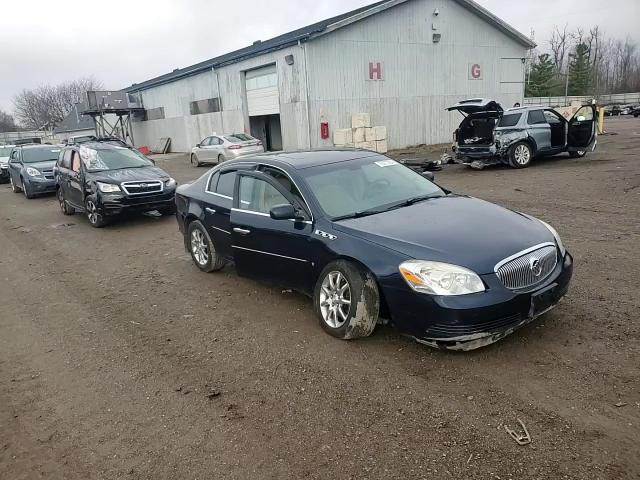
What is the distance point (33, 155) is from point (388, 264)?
1661 centimetres

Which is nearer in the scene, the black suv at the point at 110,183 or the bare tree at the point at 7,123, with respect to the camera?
Answer: the black suv at the point at 110,183

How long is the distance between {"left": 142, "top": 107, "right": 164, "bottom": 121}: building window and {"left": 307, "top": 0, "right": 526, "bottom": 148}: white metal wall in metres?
18.0

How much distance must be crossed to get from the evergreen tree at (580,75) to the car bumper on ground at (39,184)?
78.7 metres

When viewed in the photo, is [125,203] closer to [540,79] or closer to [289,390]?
[289,390]

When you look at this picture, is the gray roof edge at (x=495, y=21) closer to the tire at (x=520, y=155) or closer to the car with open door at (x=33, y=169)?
the tire at (x=520, y=155)

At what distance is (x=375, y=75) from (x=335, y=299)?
21006 millimetres

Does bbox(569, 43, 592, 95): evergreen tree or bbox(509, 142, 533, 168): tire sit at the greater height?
bbox(569, 43, 592, 95): evergreen tree

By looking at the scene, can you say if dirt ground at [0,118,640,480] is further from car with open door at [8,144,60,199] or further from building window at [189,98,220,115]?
building window at [189,98,220,115]

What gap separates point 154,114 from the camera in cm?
3697

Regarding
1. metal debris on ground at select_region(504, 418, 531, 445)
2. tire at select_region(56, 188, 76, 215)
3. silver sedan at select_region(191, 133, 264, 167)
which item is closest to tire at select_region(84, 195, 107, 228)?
tire at select_region(56, 188, 76, 215)

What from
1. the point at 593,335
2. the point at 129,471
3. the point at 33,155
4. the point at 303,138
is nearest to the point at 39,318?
the point at 129,471

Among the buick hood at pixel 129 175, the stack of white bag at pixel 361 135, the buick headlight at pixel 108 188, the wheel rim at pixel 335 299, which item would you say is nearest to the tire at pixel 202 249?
the wheel rim at pixel 335 299

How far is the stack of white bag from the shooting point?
21828 millimetres

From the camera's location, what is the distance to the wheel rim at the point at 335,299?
4.23 metres
